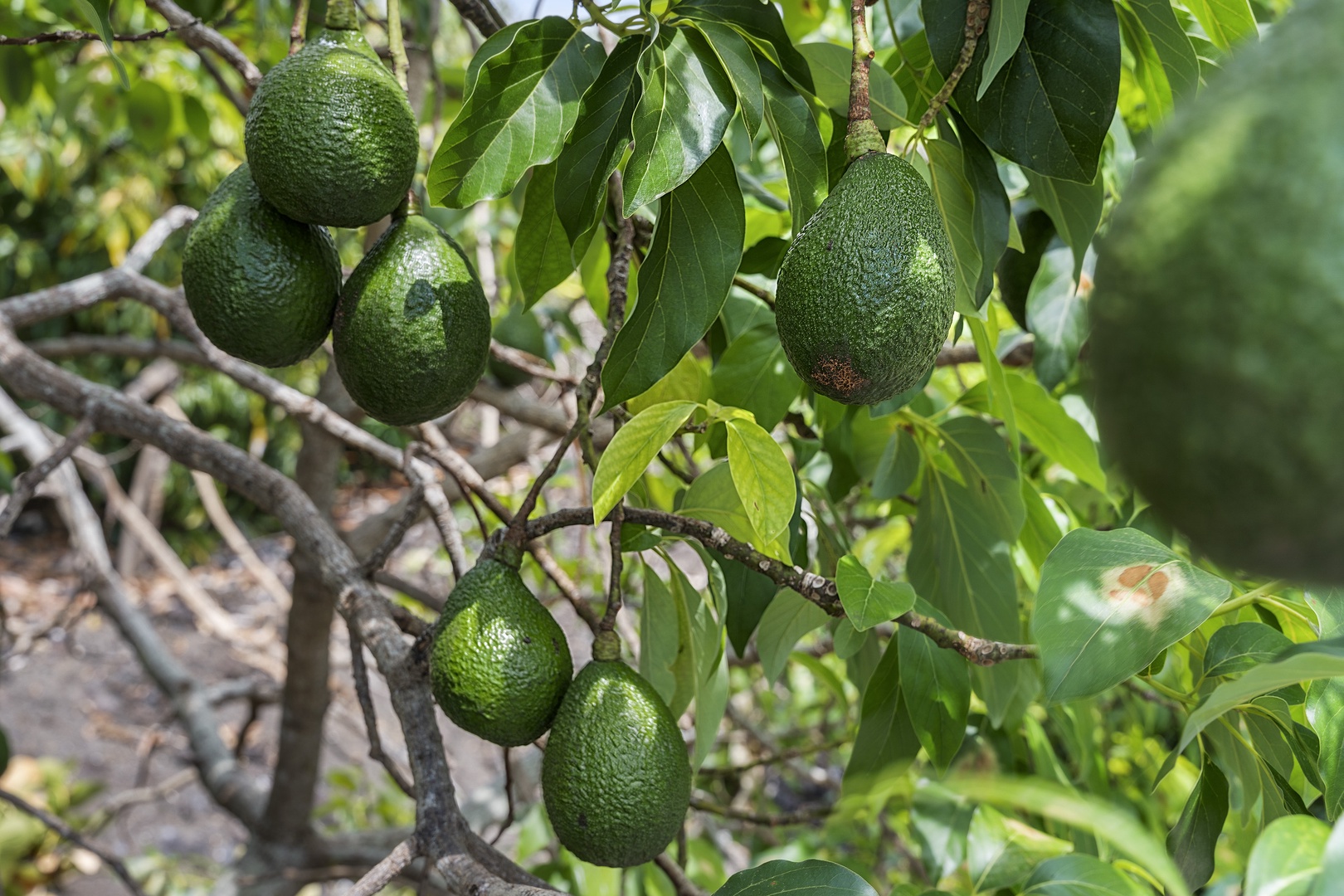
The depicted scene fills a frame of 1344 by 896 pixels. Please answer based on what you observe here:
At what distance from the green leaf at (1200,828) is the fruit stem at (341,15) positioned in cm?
101

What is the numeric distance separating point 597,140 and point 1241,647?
0.66 metres

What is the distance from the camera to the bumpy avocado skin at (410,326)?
0.86 meters

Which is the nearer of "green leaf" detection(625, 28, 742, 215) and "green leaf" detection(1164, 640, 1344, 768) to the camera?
"green leaf" detection(1164, 640, 1344, 768)

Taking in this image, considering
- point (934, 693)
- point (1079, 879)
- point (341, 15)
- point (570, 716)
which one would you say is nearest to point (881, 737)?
point (934, 693)

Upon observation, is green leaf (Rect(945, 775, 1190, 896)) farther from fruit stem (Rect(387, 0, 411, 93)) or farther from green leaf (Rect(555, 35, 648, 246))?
fruit stem (Rect(387, 0, 411, 93))

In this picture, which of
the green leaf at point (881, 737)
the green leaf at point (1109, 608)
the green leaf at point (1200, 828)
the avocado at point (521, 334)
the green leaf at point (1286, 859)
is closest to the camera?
the green leaf at point (1286, 859)

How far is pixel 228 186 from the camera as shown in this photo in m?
0.94

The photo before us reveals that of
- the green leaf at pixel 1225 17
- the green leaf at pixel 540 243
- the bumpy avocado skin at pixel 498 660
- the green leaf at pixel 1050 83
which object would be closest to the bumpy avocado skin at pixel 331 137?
the green leaf at pixel 540 243

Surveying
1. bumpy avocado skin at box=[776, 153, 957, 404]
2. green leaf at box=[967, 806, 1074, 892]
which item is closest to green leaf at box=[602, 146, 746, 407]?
bumpy avocado skin at box=[776, 153, 957, 404]

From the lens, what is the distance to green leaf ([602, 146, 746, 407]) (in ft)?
2.64

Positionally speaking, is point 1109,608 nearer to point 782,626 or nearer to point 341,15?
point 782,626

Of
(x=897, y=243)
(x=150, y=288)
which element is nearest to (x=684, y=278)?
(x=897, y=243)

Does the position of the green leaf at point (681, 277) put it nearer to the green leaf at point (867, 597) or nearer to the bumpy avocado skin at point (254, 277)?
the green leaf at point (867, 597)

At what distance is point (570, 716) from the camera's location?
0.85m
